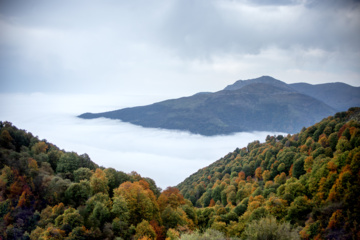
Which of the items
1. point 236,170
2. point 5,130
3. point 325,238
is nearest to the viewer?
point 325,238

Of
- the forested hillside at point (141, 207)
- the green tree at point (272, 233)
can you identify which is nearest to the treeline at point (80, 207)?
the forested hillside at point (141, 207)

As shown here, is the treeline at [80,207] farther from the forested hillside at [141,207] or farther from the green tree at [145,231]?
the forested hillside at [141,207]

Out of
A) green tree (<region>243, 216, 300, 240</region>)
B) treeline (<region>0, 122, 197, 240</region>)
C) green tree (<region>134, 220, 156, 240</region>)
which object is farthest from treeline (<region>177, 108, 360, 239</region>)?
green tree (<region>134, 220, 156, 240</region>)

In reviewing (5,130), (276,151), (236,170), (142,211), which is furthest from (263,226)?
(236,170)

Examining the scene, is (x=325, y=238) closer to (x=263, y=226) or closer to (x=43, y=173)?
(x=263, y=226)

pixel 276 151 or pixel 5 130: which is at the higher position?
pixel 5 130

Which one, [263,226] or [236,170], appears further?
[236,170]

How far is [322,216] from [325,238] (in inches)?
185

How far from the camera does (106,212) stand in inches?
1486

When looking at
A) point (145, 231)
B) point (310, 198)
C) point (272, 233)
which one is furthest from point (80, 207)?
point (310, 198)

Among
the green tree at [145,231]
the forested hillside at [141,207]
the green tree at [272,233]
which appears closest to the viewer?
the green tree at [272,233]

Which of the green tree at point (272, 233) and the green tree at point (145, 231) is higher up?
the green tree at point (272, 233)

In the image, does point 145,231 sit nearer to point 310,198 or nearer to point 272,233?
point 272,233

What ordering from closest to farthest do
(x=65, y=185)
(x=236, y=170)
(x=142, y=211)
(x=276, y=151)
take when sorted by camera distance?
1. (x=142, y=211)
2. (x=65, y=185)
3. (x=276, y=151)
4. (x=236, y=170)
